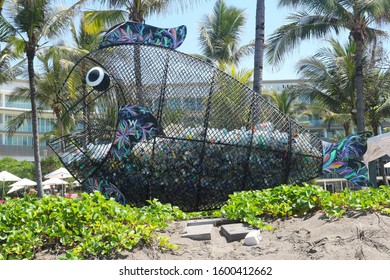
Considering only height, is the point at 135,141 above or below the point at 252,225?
above

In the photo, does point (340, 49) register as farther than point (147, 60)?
Yes

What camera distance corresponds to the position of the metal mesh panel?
6625 millimetres

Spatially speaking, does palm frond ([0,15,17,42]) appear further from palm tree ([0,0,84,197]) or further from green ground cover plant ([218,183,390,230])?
green ground cover plant ([218,183,390,230])

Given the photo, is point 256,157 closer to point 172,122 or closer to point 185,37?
point 172,122

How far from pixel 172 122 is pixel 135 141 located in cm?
61

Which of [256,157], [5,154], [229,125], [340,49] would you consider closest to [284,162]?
[256,157]

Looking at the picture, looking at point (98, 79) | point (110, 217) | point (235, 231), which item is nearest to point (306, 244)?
point (235, 231)

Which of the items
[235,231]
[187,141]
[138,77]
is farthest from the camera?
[138,77]

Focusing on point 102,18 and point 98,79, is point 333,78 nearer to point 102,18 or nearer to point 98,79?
point 102,18

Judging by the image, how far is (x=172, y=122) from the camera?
21.9ft

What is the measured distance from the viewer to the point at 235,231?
5.17m

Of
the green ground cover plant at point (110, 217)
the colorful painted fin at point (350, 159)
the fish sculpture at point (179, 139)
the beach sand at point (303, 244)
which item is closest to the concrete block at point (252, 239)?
the beach sand at point (303, 244)

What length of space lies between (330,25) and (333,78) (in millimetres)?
5643

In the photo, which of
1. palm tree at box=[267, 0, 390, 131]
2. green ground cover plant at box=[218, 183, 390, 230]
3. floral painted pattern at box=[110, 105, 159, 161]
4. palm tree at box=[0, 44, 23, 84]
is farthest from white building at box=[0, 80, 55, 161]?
green ground cover plant at box=[218, 183, 390, 230]
